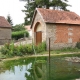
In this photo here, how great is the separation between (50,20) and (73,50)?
17.1 ft

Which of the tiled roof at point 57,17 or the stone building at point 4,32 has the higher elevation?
the tiled roof at point 57,17

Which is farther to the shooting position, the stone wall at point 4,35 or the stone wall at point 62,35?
the stone wall at point 4,35

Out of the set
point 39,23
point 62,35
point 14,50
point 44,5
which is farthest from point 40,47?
point 44,5

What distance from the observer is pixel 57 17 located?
2719cm

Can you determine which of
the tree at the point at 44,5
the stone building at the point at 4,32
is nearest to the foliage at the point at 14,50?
the stone building at the point at 4,32

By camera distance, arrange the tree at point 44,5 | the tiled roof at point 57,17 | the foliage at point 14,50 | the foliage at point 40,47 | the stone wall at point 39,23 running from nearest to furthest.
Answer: the foliage at point 14,50 < the foliage at point 40,47 < the tiled roof at point 57,17 < the stone wall at point 39,23 < the tree at point 44,5

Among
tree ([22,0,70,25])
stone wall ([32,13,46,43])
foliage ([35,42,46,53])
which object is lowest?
foliage ([35,42,46,53])

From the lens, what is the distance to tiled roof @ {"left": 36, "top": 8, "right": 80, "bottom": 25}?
1032 inches

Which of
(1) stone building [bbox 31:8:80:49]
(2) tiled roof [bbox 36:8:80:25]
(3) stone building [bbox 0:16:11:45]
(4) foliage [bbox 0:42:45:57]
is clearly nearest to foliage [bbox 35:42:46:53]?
(1) stone building [bbox 31:8:80:49]

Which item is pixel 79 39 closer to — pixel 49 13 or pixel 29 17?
pixel 49 13

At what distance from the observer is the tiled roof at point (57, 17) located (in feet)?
86.0

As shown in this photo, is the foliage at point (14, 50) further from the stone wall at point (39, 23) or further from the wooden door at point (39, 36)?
the wooden door at point (39, 36)

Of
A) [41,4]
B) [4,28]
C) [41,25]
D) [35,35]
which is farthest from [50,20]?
[41,4]

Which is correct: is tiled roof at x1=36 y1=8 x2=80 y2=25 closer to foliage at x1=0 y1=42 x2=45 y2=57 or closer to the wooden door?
the wooden door
